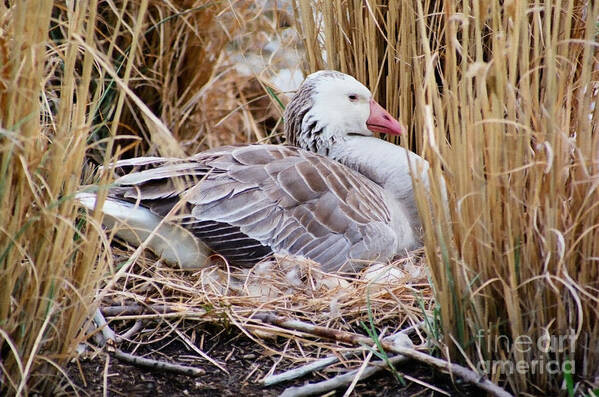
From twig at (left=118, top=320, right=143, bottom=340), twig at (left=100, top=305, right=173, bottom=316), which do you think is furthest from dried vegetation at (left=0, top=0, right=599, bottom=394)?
twig at (left=100, top=305, right=173, bottom=316)

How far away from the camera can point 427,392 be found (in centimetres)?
251

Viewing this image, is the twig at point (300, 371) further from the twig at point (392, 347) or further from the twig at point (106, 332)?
the twig at point (106, 332)

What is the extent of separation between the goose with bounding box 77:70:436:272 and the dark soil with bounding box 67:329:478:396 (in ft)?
2.01

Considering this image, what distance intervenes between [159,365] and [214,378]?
0.19 m

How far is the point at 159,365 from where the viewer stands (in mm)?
2709

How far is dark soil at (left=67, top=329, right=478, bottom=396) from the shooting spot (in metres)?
2.54

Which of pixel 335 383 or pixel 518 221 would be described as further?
pixel 335 383

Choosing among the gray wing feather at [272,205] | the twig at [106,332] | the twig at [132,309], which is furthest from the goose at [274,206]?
the twig at [106,332]

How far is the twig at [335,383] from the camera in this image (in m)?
2.51

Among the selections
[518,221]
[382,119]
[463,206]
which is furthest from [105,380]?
[382,119]

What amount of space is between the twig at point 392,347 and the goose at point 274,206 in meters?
0.57

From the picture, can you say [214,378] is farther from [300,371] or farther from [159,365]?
[300,371]

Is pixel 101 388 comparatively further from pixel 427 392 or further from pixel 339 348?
pixel 427 392

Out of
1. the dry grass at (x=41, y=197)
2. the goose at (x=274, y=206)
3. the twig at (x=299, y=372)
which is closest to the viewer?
the dry grass at (x=41, y=197)
